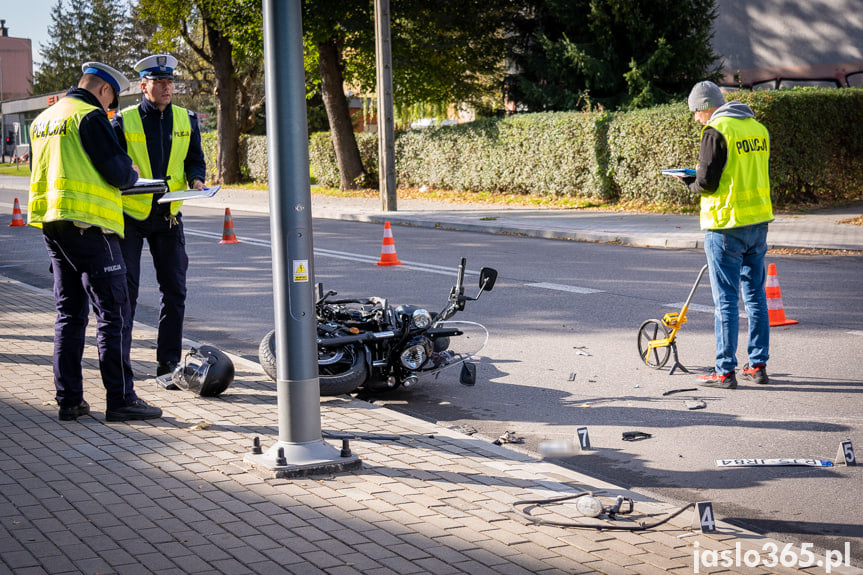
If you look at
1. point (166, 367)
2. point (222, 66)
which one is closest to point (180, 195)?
point (166, 367)

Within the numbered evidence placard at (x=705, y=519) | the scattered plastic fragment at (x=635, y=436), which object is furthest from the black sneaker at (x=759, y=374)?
the numbered evidence placard at (x=705, y=519)

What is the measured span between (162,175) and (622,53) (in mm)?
20667

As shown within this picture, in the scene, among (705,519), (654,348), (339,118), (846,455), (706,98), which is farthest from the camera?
(339,118)

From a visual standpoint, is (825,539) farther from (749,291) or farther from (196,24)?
(196,24)

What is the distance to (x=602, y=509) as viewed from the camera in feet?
14.3

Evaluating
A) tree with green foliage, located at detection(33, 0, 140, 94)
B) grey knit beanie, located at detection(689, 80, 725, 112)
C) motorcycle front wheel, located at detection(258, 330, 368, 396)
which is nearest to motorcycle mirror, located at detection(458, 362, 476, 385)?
motorcycle front wheel, located at detection(258, 330, 368, 396)

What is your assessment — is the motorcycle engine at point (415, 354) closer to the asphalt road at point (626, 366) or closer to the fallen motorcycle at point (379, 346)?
the fallen motorcycle at point (379, 346)

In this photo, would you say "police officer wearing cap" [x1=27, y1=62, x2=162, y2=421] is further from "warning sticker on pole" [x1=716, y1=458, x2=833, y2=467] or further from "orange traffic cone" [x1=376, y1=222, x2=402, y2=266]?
"orange traffic cone" [x1=376, y1=222, x2=402, y2=266]

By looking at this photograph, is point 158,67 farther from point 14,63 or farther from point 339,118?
point 14,63

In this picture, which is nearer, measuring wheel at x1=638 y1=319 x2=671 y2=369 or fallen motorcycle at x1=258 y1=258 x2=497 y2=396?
fallen motorcycle at x1=258 y1=258 x2=497 y2=396

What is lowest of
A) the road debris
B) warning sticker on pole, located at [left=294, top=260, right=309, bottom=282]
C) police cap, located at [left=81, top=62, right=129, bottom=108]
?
the road debris

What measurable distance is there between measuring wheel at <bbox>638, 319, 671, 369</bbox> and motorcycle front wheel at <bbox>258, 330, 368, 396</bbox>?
2398 millimetres

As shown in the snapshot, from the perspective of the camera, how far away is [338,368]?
6.72 m

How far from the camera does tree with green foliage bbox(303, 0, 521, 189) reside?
28.7 m
